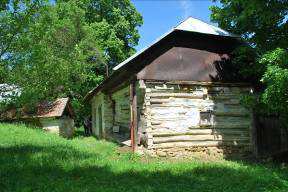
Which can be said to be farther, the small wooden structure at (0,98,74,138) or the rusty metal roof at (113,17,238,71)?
the small wooden structure at (0,98,74,138)

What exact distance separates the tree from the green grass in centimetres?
242

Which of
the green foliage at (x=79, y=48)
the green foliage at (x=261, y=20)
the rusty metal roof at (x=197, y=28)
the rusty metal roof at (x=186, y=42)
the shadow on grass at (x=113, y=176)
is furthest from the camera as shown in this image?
the green foliage at (x=79, y=48)

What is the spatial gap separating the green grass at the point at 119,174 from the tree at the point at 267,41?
7.93 ft

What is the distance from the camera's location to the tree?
13156mm

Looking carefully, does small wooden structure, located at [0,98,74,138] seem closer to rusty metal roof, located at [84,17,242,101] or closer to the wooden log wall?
rusty metal roof, located at [84,17,242,101]

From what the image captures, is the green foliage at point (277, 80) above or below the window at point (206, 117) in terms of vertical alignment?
above

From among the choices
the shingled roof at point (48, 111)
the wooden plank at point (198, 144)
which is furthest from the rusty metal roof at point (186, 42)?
the shingled roof at point (48, 111)

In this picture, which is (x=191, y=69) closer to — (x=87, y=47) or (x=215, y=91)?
(x=215, y=91)

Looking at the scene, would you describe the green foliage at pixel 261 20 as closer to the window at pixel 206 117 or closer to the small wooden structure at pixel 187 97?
the small wooden structure at pixel 187 97

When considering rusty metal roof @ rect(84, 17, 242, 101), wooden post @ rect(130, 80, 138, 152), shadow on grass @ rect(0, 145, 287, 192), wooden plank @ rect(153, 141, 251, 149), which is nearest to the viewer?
shadow on grass @ rect(0, 145, 287, 192)

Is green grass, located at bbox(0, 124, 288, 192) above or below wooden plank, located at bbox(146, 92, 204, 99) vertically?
below

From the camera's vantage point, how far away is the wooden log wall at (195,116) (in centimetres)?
1550

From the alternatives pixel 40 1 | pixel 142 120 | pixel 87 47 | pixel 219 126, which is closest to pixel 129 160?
pixel 142 120

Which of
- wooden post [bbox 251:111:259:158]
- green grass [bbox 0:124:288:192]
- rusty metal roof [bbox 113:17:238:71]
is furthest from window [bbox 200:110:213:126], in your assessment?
rusty metal roof [bbox 113:17:238:71]
